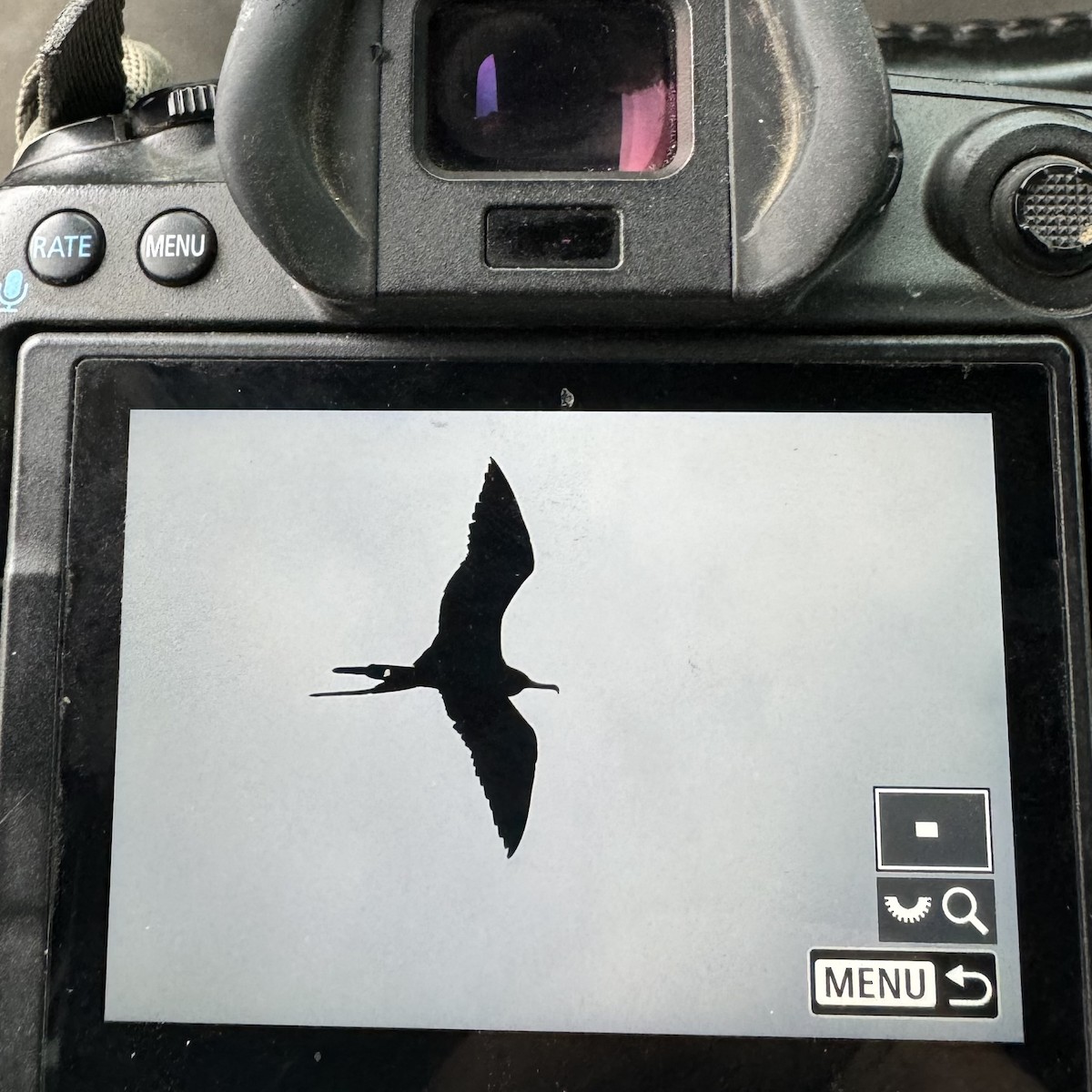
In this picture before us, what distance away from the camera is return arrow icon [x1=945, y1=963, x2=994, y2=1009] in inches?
14.9

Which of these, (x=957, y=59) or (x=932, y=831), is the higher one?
(x=957, y=59)

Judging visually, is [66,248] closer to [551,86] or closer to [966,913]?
[551,86]

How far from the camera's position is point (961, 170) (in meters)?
0.39

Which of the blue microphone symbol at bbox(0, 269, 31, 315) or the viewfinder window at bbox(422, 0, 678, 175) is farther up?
the viewfinder window at bbox(422, 0, 678, 175)

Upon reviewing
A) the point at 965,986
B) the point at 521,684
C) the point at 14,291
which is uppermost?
the point at 14,291

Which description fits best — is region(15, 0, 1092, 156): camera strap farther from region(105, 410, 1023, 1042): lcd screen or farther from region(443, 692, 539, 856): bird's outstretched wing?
region(443, 692, 539, 856): bird's outstretched wing

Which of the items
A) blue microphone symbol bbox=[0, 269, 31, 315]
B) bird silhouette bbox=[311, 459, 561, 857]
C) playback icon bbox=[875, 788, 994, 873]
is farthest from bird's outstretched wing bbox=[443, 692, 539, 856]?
blue microphone symbol bbox=[0, 269, 31, 315]

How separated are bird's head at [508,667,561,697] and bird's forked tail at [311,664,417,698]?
35mm

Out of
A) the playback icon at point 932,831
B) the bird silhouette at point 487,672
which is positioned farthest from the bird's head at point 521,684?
the playback icon at point 932,831

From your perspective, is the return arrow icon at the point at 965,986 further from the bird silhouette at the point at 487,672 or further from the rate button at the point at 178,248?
the rate button at the point at 178,248

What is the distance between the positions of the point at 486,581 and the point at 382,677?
52mm

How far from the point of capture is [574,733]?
0.39m

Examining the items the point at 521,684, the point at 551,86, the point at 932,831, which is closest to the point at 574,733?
the point at 521,684

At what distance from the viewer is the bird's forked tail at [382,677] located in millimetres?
388
